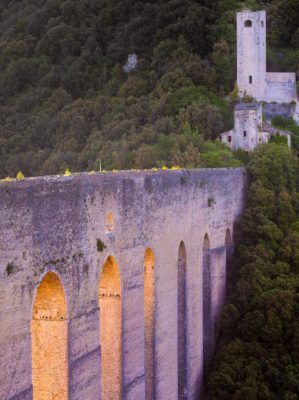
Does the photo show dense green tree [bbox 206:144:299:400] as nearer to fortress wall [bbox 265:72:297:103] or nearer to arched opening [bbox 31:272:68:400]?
arched opening [bbox 31:272:68:400]

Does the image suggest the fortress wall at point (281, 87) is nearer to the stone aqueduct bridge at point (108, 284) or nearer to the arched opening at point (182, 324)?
the stone aqueduct bridge at point (108, 284)

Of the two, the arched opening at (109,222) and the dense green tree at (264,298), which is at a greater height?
the arched opening at (109,222)

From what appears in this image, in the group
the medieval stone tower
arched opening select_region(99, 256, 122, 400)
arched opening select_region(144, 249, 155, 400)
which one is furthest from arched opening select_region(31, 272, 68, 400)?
the medieval stone tower

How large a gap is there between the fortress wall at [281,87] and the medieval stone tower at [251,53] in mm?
548

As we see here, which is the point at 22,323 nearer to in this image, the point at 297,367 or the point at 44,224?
the point at 44,224

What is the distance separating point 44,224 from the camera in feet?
46.9

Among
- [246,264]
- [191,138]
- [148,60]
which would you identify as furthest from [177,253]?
[148,60]

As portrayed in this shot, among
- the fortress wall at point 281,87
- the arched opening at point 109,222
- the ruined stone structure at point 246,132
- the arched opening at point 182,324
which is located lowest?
the arched opening at point 182,324

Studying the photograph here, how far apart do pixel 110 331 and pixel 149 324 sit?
6.53 ft

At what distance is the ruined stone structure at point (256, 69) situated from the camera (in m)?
44.1

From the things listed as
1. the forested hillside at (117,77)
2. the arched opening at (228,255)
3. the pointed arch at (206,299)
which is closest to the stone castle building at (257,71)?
the forested hillside at (117,77)

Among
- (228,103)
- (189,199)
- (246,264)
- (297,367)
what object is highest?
(228,103)

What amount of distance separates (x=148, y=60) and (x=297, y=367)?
96.2ft

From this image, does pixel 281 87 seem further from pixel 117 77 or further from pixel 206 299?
pixel 206 299
